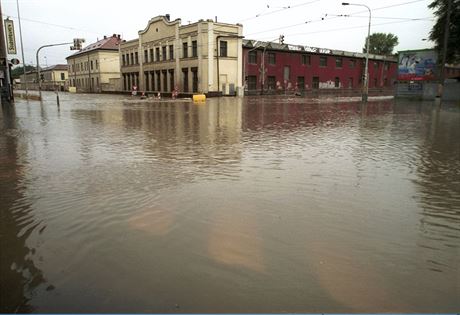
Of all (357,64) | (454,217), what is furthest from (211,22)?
(454,217)

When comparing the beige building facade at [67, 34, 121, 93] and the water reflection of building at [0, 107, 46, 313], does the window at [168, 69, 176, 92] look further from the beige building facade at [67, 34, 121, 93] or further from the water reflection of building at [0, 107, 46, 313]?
the water reflection of building at [0, 107, 46, 313]

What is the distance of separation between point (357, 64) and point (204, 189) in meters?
67.4

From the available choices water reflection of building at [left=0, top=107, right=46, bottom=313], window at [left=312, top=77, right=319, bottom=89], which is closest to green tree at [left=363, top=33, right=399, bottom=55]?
window at [left=312, top=77, right=319, bottom=89]

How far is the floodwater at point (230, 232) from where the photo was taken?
3.29 meters

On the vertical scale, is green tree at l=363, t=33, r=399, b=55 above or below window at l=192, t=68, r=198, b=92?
above

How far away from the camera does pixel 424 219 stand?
506 cm

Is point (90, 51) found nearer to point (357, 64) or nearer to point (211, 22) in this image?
point (211, 22)

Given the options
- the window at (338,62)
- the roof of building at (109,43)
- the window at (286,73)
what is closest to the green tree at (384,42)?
the window at (338,62)

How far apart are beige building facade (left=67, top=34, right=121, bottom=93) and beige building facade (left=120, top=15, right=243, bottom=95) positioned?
15.6 meters

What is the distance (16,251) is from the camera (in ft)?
13.3

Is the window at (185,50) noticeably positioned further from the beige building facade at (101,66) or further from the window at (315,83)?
the beige building facade at (101,66)

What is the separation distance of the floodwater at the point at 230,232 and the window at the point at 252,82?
44.2 meters

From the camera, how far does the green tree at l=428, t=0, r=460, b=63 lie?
34.5 meters

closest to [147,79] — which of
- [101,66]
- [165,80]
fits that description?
[165,80]
